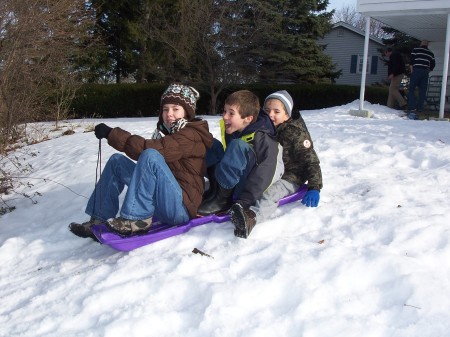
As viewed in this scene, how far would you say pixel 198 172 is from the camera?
395 cm

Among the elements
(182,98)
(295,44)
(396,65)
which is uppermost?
(295,44)

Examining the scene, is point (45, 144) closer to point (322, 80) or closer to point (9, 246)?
point (9, 246)

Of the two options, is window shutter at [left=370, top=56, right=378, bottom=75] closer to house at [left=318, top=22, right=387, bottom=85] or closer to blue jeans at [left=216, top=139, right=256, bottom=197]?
house at [left=318, top=22, right=387, bottom=85]

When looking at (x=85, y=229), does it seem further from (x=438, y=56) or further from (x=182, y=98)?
(x=438, y=56)

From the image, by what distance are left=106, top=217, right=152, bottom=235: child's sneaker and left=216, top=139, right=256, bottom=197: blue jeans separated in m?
0.69

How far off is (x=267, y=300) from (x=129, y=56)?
21169 millimetres

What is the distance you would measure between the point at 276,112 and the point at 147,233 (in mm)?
1571

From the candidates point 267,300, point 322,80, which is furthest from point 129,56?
point 267,300

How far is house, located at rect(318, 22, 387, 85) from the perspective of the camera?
31.7 meters

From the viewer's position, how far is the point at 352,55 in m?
31.9

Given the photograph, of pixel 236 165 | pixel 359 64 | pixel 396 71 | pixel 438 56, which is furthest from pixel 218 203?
pixel 359 64

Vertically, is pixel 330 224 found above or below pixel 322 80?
below

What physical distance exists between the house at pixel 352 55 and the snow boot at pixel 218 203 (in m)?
29.1

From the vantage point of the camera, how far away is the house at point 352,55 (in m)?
31.7
